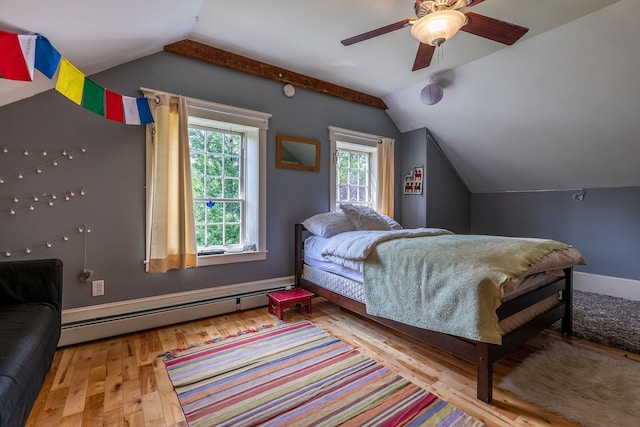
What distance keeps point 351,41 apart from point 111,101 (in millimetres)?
1728

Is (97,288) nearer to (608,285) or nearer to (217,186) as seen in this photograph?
(217,186)

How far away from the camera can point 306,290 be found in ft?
10.1

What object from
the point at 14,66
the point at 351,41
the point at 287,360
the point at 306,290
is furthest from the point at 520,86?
the point at 14,66

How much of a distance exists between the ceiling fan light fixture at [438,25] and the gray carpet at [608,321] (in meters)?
2.51

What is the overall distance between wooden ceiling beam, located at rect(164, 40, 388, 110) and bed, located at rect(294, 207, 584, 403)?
1.58m

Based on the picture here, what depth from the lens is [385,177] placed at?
159 inches

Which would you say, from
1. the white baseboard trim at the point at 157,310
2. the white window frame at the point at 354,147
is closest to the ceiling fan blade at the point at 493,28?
the white window frame at the point at 354,147

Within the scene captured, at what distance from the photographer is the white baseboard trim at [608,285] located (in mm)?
3199

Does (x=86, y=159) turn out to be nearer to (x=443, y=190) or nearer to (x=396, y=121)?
(x=396, y=121)

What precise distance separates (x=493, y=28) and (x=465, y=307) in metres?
1.69

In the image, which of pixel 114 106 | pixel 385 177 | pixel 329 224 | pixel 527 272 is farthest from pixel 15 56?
pixel 385 177

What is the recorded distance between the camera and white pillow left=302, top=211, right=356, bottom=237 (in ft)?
9.45

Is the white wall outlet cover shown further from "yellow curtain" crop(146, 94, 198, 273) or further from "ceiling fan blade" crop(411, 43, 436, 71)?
"ceiling fan blade" crop(411, 43, 436, 71)

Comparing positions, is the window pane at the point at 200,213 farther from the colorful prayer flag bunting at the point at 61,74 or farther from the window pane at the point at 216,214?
the colorful prayer flag bunting at the point at 61,74
